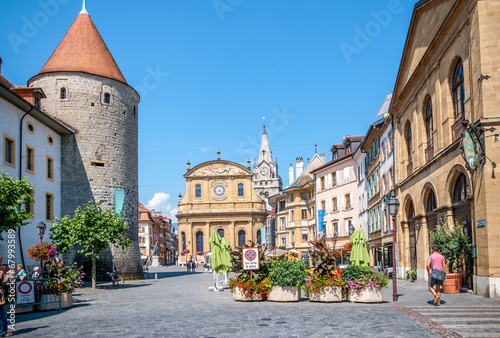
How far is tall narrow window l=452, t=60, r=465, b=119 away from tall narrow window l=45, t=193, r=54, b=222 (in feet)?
76.4

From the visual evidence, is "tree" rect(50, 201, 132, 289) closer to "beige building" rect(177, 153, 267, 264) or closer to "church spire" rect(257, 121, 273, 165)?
"beige building" rect(177, 153, 267, 264)

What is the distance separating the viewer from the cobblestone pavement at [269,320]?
396 inches

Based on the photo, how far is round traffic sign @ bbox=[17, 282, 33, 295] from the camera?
14.5m

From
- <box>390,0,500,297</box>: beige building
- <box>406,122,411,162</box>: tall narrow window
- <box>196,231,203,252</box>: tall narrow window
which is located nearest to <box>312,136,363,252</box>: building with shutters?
<box>406,122,411,162</box>: tall narrow window

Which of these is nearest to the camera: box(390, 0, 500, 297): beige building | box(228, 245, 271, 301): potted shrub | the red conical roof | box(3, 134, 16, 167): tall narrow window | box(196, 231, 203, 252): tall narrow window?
box(390, 0, 500, 297): beige building

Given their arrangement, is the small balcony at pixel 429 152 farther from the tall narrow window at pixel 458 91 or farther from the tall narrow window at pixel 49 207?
the tall narrow window at pixel 49 207

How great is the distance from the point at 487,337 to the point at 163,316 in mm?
7316

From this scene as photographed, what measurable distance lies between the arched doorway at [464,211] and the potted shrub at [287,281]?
5.54 m

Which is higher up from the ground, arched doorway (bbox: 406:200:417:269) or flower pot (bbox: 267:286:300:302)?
arched doorway (bbox: 406:200:417:269)

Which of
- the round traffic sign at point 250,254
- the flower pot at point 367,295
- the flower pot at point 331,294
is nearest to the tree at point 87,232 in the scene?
the round traffic sign at point 250,254

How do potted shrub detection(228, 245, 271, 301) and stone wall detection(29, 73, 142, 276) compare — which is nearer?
potted shrub detection(228, 245, 271, 301)

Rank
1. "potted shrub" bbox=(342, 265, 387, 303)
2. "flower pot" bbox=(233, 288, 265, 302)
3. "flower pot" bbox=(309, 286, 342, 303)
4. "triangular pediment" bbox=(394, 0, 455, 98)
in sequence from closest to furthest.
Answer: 1. "potted shrub" bbox=(342, 265, 387, 303)
2. "flower pot" bbox=(309, 286, 342, 303)
3. "flower pot" bbox=(233, 288, 265, 302)
4. "triangular pediment" bbox=(394, 0, 455, 98)

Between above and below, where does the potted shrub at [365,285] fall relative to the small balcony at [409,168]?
below

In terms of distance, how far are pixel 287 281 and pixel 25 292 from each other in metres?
7.27
